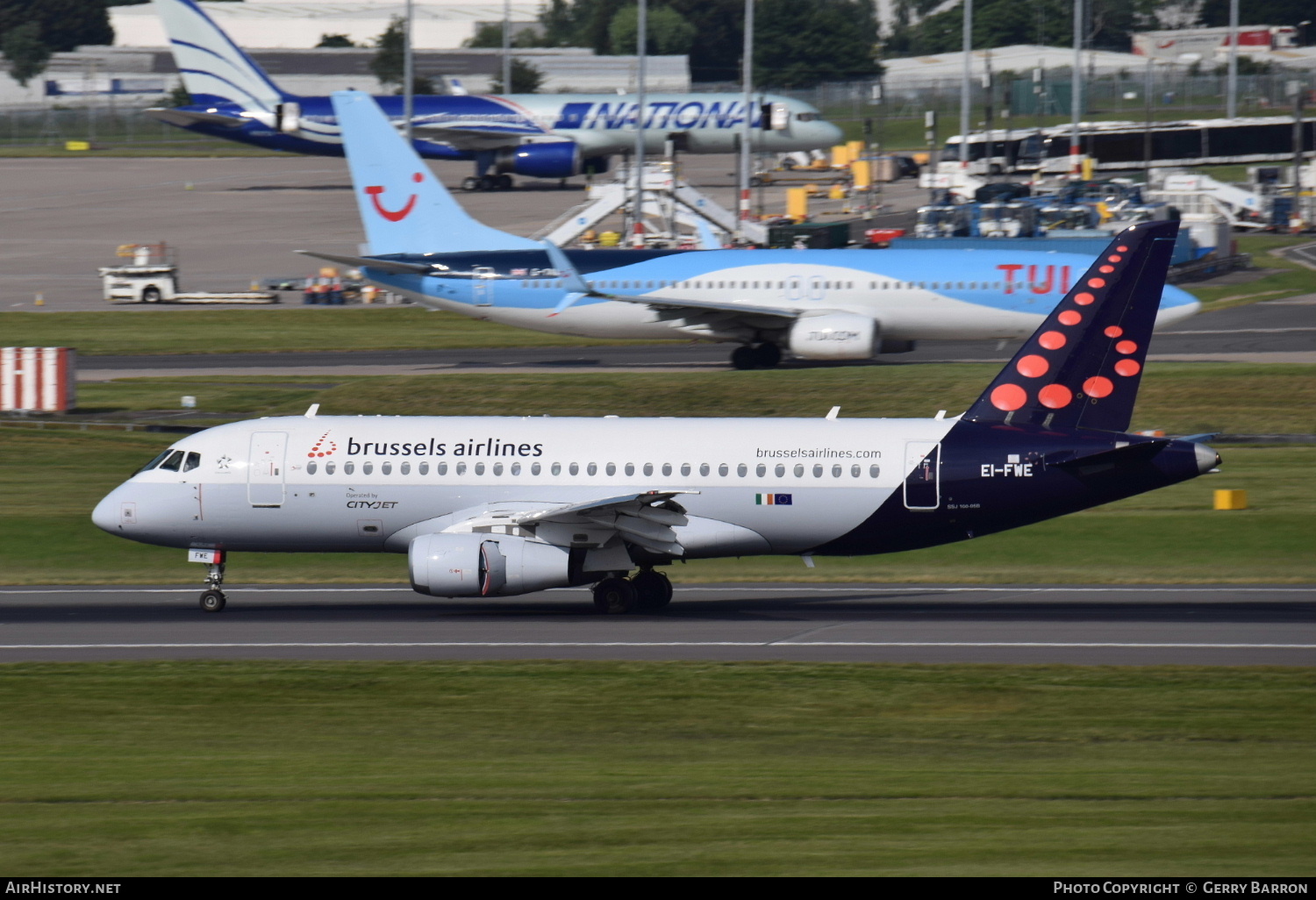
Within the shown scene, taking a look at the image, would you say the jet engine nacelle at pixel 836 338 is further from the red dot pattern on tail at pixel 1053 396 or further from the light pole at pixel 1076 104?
the light pole at pixel 1076 104

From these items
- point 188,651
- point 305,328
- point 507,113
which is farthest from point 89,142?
point 188,651

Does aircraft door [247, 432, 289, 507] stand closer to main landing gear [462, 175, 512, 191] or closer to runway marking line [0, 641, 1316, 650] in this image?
runway marking line [0, 641, 1316, 650]

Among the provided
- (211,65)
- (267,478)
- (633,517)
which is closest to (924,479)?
(633,517)

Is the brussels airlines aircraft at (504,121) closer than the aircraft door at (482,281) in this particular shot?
No

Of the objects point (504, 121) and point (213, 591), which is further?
point (504, 121)

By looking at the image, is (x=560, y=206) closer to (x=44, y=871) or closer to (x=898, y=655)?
(x=898, y=655)

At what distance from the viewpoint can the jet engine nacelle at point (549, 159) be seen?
11512cm

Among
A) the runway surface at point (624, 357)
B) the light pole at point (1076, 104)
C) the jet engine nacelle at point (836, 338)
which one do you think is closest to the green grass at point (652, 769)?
the jet engine nacelle at point (836, 338)

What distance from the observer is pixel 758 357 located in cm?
5931

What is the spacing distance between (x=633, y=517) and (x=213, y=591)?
836 cm

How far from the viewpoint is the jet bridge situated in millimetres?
83938

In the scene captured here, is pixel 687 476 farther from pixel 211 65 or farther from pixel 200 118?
pixel 200 118

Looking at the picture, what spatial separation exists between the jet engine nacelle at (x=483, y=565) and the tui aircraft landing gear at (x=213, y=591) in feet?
14.2

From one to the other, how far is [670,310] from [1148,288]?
28.2 meters
